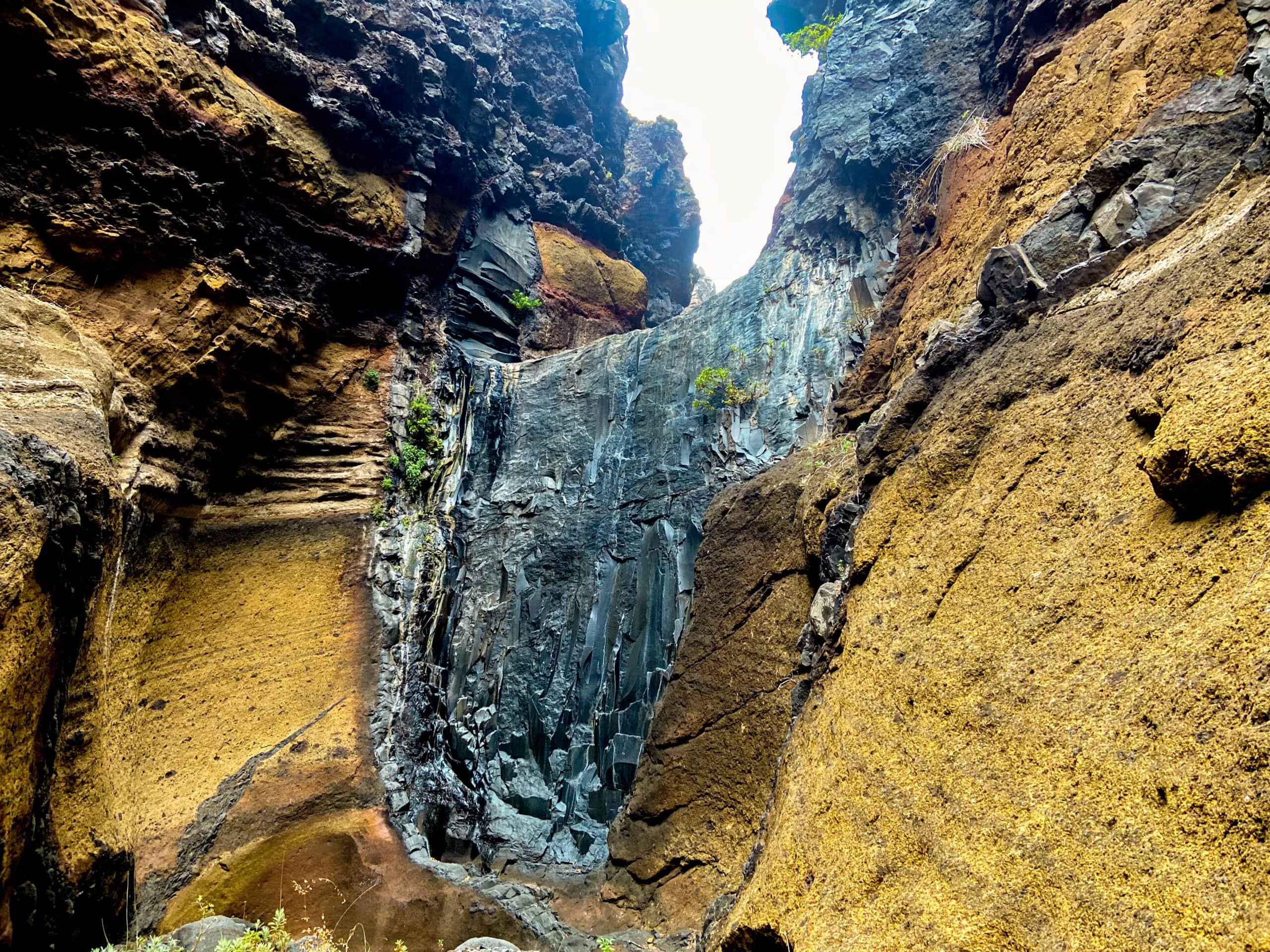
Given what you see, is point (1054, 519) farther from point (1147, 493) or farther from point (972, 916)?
point (972, 916)

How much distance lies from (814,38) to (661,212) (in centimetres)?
888

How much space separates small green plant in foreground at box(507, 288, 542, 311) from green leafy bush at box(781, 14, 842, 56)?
988cm

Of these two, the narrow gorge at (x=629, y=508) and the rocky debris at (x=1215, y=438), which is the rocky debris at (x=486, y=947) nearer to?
the narrow gorge at (x=629, y=508)

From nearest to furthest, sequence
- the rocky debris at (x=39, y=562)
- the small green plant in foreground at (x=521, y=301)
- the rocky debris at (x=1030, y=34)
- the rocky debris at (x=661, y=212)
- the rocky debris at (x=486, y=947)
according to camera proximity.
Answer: the rocky debris at (x=39, y=562) < the rocky debris at (x=486, y=947) < the rocky debris at (x=1030, y=34) < the small green plant in foreground at (x=521, y=301) < the rocky debris at (x=661, y=212)

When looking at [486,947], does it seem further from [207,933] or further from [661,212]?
[661,212]

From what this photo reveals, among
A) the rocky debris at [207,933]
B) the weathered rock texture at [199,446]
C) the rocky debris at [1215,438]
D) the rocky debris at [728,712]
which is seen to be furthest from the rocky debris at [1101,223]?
the rocky debris at [207,933]

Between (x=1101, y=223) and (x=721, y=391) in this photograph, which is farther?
(x=721, y=391)

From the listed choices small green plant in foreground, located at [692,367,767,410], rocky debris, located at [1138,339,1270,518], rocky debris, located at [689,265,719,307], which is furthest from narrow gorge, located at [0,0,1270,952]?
rocky debris, located at [689,265,719,307]

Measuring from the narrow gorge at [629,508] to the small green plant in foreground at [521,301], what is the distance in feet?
0.26

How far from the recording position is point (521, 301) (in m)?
15.7

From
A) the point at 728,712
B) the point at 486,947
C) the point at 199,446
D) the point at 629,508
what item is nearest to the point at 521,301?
the point at 629,508

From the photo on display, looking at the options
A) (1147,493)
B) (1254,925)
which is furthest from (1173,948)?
(1147,493)

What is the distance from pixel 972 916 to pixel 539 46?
958 inches

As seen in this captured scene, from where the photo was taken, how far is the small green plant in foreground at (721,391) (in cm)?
1177
